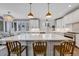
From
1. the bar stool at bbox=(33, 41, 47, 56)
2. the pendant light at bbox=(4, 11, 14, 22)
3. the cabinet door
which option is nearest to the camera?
the pendant light at bbox=(4, 11, 14, 22)

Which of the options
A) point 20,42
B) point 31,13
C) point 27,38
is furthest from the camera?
point 27,38

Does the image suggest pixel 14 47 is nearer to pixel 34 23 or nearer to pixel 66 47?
pixel 34 23

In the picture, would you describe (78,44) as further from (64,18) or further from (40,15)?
(40,15)

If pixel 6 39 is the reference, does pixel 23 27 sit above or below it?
above

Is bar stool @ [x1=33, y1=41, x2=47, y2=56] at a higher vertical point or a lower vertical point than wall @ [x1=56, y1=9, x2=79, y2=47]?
lower

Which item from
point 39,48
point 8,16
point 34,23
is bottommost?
point 39,48

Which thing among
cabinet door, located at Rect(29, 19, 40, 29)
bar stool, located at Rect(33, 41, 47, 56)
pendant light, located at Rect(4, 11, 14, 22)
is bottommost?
bar stool, located at Rect(33, 41, 47, 56)

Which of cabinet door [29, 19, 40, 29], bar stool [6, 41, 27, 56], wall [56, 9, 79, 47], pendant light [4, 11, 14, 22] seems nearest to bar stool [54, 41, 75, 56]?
wall [56, 9, 79, 47]

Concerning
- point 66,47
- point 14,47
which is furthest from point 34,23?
point 66,47

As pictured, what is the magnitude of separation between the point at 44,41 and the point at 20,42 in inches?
21.4

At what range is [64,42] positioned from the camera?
253 centimetres

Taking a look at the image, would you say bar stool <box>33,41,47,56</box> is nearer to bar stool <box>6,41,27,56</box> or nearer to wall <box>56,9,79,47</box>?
bar stool <box>6,41,27,56</box>

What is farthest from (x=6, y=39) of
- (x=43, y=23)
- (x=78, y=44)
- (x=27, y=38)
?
(x=78, y=44)

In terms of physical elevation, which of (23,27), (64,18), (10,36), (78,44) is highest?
(64,18)
